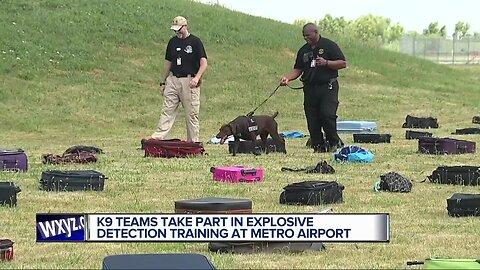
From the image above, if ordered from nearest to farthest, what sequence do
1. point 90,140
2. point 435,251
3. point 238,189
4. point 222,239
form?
point 222,239, point 435,251, point 238,189, point 90,140

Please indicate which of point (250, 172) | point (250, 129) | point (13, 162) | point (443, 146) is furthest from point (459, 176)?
point (13, 162)

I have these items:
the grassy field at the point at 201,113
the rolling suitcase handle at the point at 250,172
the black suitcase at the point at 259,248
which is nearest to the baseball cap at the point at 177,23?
the grassy field at the point at 201,113

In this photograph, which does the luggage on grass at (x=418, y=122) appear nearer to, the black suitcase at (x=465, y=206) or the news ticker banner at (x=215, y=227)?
the black suitcase at (x=465, y=206)

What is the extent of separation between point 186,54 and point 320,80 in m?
1.92

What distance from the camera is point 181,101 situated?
52.6 ft

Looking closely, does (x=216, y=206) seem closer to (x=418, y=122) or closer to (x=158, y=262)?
(x=158, y=262)

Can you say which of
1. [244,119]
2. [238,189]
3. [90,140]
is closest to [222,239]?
[238,189]

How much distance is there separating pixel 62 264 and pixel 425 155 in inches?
352

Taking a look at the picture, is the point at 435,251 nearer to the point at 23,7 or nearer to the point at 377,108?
the point at 377,108

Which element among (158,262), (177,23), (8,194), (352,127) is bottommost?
(352,127)

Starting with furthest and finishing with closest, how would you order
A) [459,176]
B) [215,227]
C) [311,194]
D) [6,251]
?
[459,176] → [311,194] → [6,251] → [215,227]

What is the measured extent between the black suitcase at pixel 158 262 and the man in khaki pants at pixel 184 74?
9.66 m

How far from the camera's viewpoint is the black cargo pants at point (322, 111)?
15625 millimetres

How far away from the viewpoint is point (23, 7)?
35.2m
